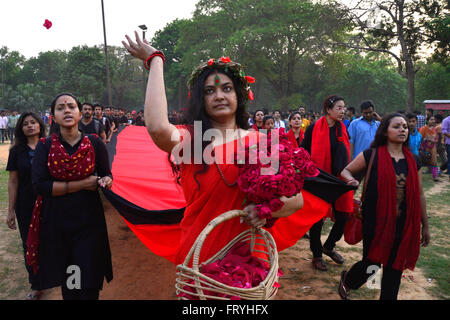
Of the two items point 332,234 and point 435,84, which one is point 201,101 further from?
point 435,84

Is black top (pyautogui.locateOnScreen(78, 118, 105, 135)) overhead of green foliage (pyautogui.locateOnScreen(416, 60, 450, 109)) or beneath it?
beneath

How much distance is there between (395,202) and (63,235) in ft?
8.86

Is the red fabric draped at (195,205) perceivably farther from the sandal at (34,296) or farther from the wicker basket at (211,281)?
the sandal at (34,296)

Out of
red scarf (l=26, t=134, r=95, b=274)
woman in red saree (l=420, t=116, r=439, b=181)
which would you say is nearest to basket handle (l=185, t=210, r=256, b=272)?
red scarf (l=26, t=134, r=95, b=274)

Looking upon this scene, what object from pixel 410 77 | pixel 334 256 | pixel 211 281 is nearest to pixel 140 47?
pixel 211 281

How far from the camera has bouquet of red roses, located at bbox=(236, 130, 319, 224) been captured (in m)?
1.62

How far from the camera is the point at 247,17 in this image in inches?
1024

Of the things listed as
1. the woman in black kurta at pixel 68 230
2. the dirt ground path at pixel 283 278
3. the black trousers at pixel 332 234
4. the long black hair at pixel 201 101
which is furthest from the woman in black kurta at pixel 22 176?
the black trousers at pixel 332 234

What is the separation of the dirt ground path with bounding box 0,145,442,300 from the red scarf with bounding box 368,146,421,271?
0.90 metres

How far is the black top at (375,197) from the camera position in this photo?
9.40 feet

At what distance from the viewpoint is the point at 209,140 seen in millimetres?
1892

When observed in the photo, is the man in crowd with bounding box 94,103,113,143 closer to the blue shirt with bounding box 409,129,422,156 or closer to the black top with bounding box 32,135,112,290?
the black top with bounding box 32,135,112,290

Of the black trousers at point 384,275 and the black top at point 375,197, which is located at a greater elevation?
the black top at point 375,197

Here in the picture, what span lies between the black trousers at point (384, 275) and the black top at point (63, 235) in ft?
7.40
